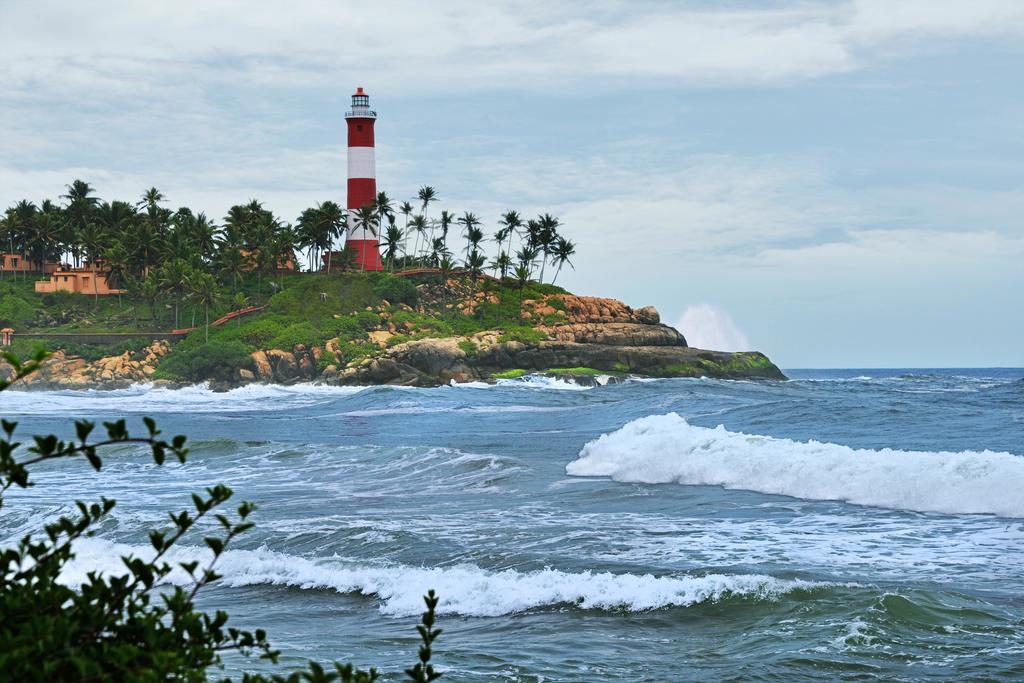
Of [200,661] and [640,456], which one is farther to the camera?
[640,456]

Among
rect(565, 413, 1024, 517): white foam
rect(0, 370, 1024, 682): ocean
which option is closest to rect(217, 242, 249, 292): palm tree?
rect(0, 370, 1024, 682): ocean

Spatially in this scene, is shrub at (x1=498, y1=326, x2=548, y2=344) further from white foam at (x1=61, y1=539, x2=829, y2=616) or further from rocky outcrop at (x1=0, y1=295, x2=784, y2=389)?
white foam at (x1=61, y1=539, x2=829, y2=616)

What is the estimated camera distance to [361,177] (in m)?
82.1

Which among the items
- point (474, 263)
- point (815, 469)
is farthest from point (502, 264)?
point (815, 469)

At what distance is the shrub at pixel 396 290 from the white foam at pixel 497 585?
7347cm

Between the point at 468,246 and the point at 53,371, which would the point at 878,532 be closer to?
the point at 53,371

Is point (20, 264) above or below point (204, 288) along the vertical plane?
above

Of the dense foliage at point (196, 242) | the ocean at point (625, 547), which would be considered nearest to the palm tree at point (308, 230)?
the dense foliage at point (196, 242)

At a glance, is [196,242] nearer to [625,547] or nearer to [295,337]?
[295,337]

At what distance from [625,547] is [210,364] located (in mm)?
63379

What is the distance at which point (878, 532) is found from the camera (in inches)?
587

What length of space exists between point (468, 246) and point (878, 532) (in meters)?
83.7

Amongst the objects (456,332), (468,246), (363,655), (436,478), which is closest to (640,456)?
(436,478)

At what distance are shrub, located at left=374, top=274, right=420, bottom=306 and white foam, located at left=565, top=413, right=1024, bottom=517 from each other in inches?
2428
